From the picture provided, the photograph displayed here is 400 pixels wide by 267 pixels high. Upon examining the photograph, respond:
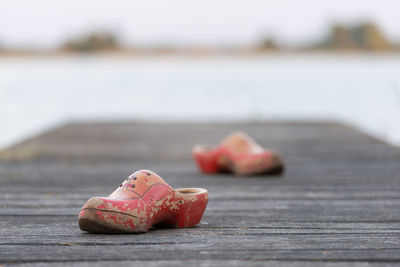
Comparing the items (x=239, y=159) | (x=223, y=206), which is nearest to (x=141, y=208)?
(x=223, y=206)

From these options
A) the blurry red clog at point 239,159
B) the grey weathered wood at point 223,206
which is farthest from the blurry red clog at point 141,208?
the blurry red clog at point 239,159

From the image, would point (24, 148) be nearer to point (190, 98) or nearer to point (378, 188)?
point (378, 188)

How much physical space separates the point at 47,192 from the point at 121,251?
1.82 meters

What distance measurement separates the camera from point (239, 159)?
494 cm

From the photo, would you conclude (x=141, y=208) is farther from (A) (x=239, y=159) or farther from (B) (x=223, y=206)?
(A) (x=239, y=159)

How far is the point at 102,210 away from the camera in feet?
8.59

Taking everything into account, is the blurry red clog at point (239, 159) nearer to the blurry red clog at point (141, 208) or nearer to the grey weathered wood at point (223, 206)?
the grey weathered wood at point (223, 206)

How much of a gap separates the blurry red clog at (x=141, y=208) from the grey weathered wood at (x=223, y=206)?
Result: 5 cm

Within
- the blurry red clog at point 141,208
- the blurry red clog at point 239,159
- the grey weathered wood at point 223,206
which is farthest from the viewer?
the blurry red clog at point 239,159

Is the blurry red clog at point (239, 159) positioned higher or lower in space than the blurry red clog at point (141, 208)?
lower

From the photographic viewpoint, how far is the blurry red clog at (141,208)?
2.63 metres

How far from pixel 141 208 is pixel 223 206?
1.00 metres

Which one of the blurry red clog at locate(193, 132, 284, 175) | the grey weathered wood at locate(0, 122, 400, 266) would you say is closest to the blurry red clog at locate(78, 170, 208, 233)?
the grey weathered wood at locate(0, 122, 400, 266)

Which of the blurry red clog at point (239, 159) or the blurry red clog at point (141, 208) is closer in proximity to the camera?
the blurry red clog at point (141, 208)
